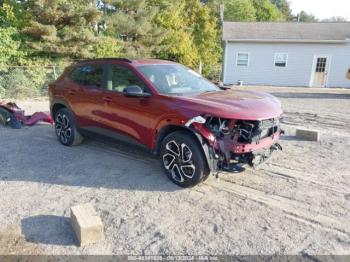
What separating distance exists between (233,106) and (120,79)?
204 cm

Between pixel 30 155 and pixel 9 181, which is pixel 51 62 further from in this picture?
pixel 9 181

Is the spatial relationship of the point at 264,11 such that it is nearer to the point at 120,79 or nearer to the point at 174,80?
the point at 174,80

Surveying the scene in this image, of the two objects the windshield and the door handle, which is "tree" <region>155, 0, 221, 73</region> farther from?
the door handle

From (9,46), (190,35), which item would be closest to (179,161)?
(9,46)

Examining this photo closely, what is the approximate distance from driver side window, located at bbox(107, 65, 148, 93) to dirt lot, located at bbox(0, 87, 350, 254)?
4.32ft

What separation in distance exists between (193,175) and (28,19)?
49.7ft

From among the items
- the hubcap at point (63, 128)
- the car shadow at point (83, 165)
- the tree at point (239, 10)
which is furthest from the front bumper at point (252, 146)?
the tree at point (239, 10)

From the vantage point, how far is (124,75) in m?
4.88

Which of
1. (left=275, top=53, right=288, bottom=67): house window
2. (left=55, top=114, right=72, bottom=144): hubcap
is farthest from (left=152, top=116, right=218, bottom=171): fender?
(left=275, top=53, right=288, bottom=67): house window

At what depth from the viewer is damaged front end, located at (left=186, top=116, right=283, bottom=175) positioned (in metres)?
3.85

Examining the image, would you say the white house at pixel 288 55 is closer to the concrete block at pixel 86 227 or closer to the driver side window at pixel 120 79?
the driver side window at pixel 120 79

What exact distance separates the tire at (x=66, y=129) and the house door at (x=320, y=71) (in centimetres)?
1816

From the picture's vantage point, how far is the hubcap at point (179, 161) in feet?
13.3

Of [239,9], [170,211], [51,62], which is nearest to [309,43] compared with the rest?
[51,62]
